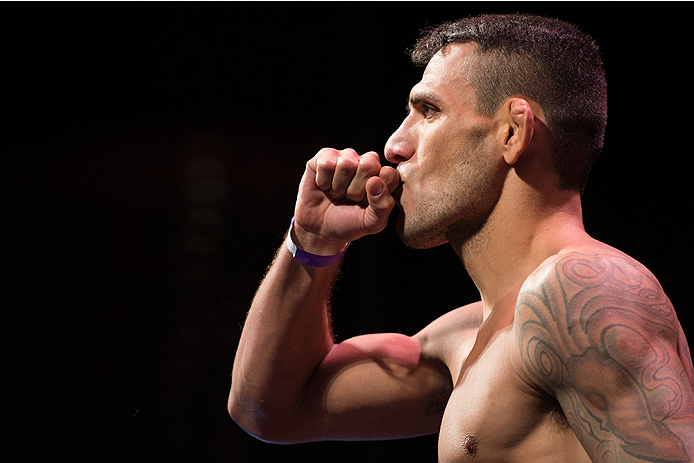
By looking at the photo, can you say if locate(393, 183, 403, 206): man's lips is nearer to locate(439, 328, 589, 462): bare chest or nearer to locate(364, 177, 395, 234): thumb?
locate(364, 177, 395, 234): thumb

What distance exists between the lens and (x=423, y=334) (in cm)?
148

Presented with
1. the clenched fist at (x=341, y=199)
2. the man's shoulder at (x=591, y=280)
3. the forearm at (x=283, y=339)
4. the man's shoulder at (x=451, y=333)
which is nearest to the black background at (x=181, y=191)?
the man's shoulder at (x=451, y=333)

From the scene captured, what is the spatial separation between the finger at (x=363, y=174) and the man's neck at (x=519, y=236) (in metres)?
0.22

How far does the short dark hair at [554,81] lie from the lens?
45.8 inches

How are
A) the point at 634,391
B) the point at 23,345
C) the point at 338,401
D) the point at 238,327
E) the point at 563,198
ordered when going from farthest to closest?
the point at 238,327
the point at 23,345
the point at 338,401
the point at 563,198
the point at 634,391

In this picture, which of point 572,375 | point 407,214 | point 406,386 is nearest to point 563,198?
point 407,214

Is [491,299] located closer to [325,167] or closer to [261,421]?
[325,167]

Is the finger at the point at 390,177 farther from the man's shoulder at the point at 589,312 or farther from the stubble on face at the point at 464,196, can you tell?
the man's shoulder at the point at 589,312

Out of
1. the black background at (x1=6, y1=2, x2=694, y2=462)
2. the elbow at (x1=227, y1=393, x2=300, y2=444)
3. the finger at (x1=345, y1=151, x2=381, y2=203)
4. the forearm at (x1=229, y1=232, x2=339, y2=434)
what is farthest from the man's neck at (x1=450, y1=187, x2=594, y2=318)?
the black background at (x1=6, y1=2, x2=694, y2=462)

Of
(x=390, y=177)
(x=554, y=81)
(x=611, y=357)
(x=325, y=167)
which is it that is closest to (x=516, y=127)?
(x=554, y=81)

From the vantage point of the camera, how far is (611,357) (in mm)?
824

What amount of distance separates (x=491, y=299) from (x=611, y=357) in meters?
0.38

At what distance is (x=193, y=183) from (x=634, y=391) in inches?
68.6

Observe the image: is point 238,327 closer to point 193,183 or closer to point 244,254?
point 244,254
